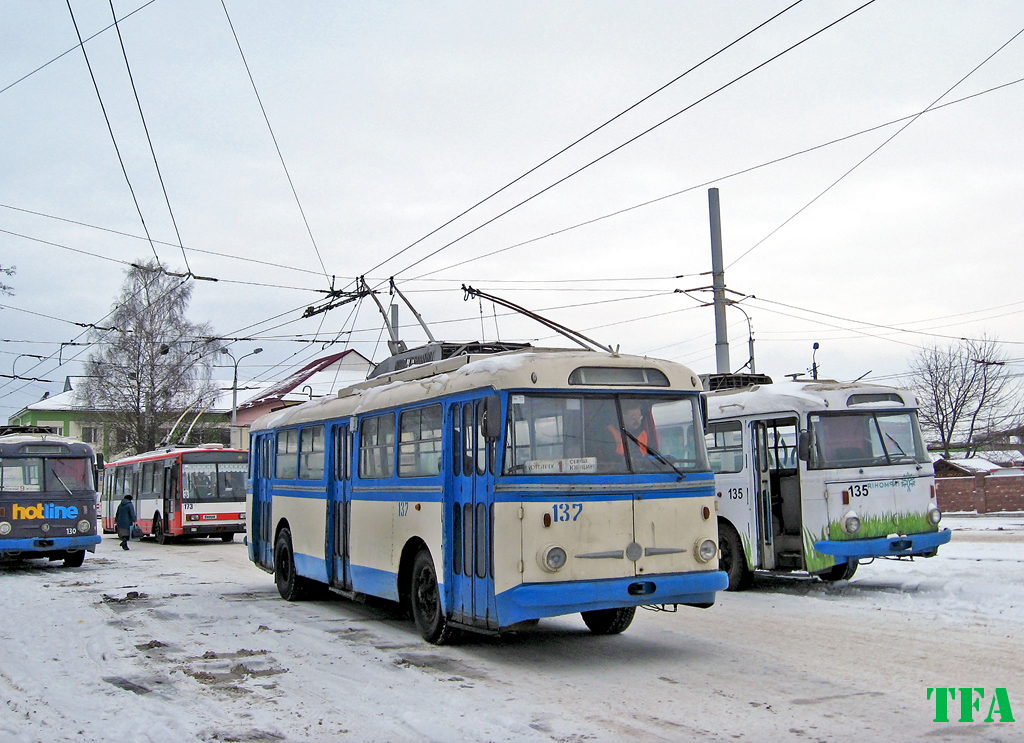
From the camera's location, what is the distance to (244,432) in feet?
236

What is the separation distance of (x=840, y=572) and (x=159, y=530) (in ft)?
75.5

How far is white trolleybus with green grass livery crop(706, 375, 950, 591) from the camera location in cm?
1339

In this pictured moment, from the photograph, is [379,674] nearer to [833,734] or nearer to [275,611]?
[833,734]

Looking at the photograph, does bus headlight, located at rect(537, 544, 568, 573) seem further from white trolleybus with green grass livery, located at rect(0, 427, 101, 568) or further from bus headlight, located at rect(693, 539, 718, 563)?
white trolleybus with green grass livery, located at rect(0, 427, 101, 568)

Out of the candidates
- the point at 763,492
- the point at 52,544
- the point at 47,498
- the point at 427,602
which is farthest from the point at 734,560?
the point at 47,498

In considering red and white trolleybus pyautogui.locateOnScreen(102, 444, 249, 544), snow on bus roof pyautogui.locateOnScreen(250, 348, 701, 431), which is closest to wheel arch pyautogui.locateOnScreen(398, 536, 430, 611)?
snow on bus roof pyautogui.locateOnScreen(250, 348, 701, 431)

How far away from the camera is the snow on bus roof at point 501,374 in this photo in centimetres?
917

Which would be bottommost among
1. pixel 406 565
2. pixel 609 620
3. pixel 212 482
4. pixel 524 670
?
pixel 524 670

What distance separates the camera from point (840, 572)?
14.7 meters

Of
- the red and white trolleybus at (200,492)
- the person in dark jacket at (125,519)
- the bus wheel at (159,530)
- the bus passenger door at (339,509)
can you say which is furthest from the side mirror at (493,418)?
the bus wheel at (159,530)

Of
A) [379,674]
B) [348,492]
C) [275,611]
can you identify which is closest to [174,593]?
[275,611]

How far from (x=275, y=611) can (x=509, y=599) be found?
17.7 feet

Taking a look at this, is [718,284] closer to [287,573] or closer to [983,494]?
[287,573]

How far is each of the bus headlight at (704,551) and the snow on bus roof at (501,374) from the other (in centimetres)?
146
